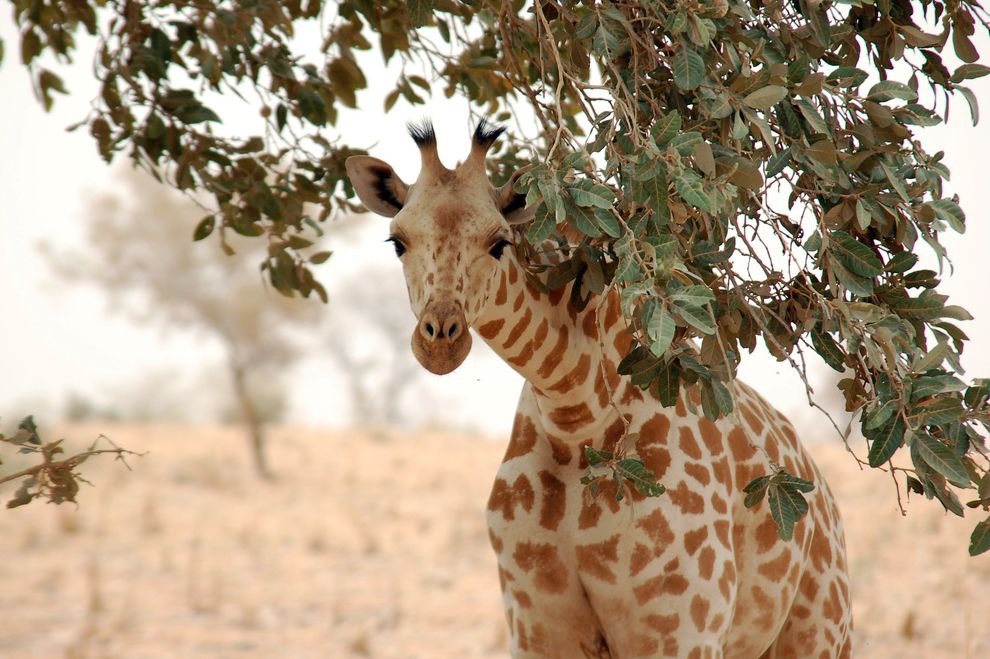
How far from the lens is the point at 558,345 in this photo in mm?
3172

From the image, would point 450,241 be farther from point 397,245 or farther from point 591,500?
point 591,500

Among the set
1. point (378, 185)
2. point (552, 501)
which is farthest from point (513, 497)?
point (378, 185)

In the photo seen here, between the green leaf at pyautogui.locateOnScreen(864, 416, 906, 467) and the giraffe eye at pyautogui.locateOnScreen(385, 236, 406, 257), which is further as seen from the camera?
the giraffe eye at pyautogui.locateOnScreen(385, 236, 406, 257)

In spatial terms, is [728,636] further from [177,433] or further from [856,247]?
[177,433]

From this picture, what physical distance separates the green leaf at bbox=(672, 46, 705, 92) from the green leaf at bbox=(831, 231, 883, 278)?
1.54 ft

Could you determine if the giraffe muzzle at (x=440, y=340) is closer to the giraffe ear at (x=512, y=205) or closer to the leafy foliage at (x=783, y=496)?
the giraffe ear at (x=512, y=205)

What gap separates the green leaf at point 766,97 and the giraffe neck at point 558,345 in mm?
731

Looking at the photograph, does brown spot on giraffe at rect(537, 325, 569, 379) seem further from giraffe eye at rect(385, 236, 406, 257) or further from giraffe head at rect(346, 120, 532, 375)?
giraffe eye at rect(385, 236, 406, 257)

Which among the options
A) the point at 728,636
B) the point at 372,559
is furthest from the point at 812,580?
the point at 372,559

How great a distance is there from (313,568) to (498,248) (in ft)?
34.8

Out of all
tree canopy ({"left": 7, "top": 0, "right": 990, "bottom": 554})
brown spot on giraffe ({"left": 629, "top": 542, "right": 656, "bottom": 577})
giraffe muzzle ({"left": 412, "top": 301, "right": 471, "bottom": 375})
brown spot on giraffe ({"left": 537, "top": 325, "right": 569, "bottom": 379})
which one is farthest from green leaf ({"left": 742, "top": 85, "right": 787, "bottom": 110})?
brown spot on giraffe ({"left": 629, "top": 542, "right": 656, "bottom": 577})

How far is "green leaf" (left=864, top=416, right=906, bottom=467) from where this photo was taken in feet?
7.98

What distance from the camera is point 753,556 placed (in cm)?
357

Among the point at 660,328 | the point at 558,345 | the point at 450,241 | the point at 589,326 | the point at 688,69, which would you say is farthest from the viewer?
the point at 589,326
